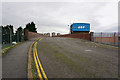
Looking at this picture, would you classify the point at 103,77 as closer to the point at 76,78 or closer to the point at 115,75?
the point at 115,75

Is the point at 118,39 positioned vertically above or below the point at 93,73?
above

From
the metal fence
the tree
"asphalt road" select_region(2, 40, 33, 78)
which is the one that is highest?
the tree

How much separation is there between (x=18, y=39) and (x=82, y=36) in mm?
17311

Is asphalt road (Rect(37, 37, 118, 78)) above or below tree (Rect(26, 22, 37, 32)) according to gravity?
below

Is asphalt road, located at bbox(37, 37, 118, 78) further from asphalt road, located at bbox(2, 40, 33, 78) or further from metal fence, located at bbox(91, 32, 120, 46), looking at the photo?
metal fence, located at bbox(91, 32, 120, 46)

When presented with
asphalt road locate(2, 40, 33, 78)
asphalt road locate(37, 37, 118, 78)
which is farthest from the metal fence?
asphalt road locate(2, 40, 33, 78)

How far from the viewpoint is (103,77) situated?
4020 millimetres

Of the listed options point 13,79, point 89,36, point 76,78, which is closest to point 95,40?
point 89,36

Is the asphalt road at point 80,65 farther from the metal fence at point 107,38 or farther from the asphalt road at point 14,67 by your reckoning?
the metal fence at point 107,38

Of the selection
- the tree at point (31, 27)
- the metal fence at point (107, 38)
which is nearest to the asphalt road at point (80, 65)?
the metal fence at point (107, 38)

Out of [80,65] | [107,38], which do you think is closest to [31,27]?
[107,38]

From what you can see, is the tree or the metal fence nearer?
the metal fence

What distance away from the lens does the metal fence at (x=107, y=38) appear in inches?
594

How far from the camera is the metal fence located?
1510 centimetres
